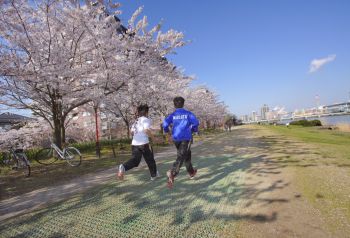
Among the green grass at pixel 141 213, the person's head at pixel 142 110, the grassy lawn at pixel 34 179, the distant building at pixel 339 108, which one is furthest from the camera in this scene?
the distant building at pixel 339 108

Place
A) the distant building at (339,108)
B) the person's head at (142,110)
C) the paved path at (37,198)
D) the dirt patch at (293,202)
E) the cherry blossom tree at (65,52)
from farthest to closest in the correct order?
the distant building at (339,108), the cherry blossom tree at (65,52), the person's head at (142,110), the paved path at (37,198), the dirt patch at (293,202)

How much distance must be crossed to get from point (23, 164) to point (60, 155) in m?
1.42

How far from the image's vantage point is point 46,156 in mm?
11719

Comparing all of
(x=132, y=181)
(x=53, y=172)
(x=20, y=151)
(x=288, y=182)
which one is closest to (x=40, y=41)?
(x=20, y=151)

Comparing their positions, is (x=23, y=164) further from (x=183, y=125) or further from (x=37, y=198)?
(x=183, y=125)

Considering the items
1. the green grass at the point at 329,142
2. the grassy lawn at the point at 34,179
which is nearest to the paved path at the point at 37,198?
the grassy lawn at the point at 34,179

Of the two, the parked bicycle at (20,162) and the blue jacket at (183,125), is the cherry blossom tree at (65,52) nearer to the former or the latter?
the parked bicycle at (20,162)

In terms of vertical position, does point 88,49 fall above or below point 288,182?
above

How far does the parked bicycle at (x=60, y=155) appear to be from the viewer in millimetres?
10172

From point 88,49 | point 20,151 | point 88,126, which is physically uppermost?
point 88,49

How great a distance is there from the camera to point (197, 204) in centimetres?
434

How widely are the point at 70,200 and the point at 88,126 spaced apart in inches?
940

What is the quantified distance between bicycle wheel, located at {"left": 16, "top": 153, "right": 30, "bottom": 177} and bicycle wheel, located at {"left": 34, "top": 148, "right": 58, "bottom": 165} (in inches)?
86.8

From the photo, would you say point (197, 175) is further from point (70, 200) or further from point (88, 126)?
point (88, 126)
